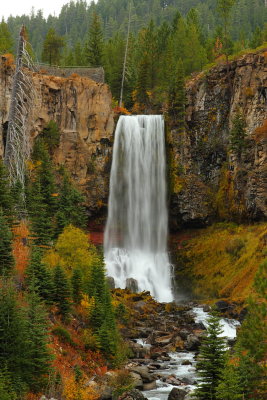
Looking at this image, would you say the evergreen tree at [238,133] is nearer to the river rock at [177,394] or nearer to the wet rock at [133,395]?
the river rock at [177,394]

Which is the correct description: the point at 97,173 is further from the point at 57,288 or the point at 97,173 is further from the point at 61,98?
the point at 57,288

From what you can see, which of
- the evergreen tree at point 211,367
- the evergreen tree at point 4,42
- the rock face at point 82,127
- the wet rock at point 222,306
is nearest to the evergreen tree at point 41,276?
the evergreen tree at point 211,367

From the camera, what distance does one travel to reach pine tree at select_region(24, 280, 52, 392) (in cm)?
1653

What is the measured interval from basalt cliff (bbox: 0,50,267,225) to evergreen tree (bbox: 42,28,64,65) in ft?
46.6

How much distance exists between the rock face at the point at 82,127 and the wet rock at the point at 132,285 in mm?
11626

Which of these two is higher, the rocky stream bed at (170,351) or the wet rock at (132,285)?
the rocky stream bed at (170,351)

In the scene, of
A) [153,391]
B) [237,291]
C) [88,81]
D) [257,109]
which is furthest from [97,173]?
[153,391]

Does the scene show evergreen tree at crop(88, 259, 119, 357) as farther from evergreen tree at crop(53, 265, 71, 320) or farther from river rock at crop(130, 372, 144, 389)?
river rock at crop(130, 372, 144, 389)

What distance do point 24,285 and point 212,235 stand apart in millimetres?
30635

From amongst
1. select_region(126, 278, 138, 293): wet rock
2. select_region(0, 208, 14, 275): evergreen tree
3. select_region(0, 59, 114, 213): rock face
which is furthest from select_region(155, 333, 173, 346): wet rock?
select_region(0, 59, 114, 213): rock face

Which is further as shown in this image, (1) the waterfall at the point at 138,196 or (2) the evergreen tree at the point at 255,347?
(1) the waterfall at the point at 138,196

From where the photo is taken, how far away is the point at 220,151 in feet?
174

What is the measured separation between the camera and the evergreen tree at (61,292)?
Answer: 77.6ft

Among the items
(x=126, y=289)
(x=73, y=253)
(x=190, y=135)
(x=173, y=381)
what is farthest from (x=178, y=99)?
(x=173, y=381)
